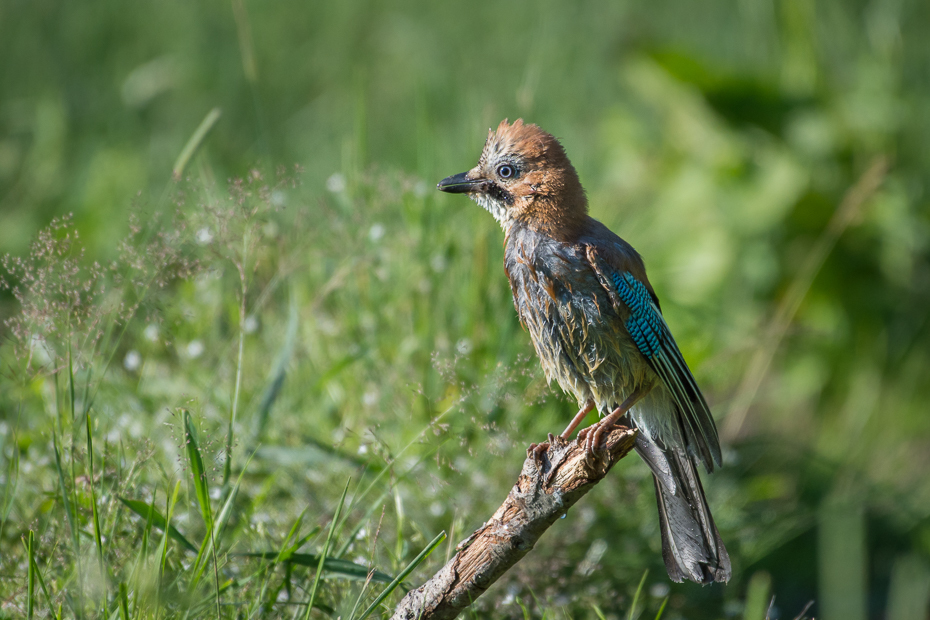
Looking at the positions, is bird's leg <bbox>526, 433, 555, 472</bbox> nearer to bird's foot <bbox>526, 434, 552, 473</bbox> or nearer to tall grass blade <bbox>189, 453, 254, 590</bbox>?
bird's foot <bbox>526, 434, 552, 473</bbox>

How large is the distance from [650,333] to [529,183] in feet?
1.84

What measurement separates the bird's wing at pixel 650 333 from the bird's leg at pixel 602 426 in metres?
0.10

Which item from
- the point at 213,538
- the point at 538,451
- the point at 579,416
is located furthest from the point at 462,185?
the point at 213,538

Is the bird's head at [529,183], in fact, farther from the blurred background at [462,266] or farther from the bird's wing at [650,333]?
the blurred background at [462,266]

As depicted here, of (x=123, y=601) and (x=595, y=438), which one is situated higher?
(x=595, y=438)

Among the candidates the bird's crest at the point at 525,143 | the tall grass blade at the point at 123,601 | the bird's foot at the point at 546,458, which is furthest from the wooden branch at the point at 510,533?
the bird's crest at the point at 525,143

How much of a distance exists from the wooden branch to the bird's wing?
378 millimetres

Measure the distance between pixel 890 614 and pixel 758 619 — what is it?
1402mm

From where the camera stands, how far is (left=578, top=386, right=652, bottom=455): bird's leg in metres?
2.28

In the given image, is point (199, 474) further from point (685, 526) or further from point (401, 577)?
point (685, 526)

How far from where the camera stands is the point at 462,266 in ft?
12.6

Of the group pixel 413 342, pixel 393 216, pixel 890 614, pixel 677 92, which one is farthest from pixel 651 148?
pixel 890 614

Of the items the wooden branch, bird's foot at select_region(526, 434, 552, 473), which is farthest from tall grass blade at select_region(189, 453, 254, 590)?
bird's foot at select_region(526, 434, 552, 473)

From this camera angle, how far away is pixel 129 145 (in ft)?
19.8
